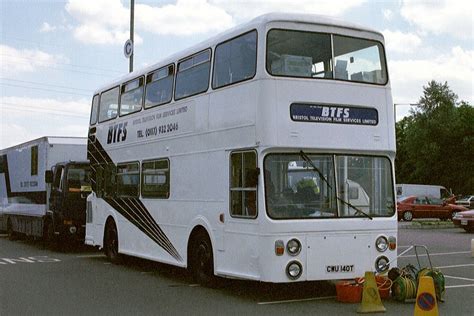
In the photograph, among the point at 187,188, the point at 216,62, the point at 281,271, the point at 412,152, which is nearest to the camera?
the point at 281,271

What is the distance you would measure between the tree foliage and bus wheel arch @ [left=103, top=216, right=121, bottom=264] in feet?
197

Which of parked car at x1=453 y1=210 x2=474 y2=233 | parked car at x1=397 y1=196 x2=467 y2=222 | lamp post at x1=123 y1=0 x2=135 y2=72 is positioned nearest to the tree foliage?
parked car at x1=397 y1=196 x2=467 y2=222

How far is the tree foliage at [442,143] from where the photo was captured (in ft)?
238

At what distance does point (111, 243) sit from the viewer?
16938mm

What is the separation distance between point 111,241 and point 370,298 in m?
8.80

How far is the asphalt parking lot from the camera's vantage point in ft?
32.9

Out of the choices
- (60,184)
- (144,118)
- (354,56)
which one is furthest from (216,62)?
(60,184)

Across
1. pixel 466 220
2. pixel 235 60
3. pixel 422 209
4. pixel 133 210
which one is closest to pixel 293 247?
pixel 235 60

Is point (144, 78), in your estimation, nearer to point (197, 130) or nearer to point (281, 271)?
point (197, 130)

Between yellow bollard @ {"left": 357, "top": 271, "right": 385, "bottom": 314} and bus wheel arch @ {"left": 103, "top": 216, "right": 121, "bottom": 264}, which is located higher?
bus wheel arch @ {"left": 103, "top": 216, "right": 121, "bottom": 264}

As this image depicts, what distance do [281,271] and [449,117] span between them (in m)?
69.1

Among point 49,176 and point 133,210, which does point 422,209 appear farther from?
point 133,210

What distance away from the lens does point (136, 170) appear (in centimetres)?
1545

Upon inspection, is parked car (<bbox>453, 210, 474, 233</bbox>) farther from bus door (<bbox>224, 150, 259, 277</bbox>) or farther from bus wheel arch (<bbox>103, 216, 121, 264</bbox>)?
bus door (<bbox>224, 150, 259, 277</bbox>)
